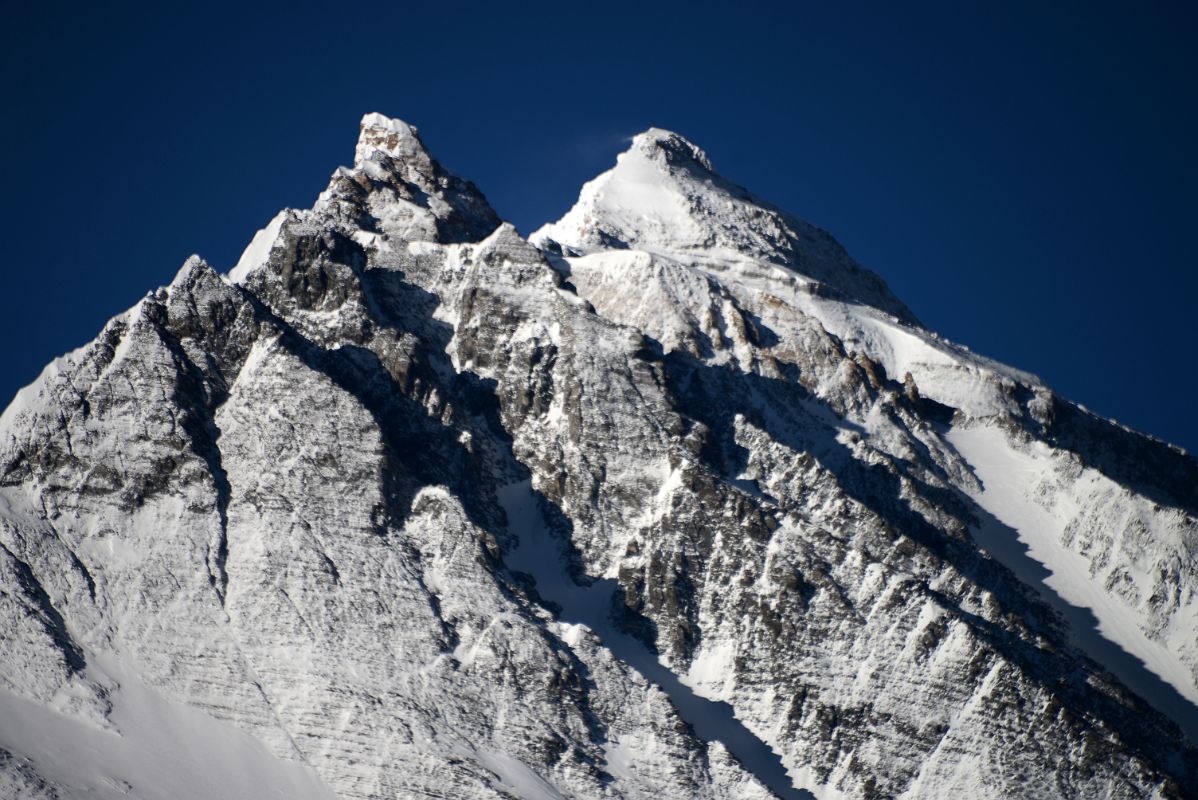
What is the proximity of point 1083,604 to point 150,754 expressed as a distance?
295 feet

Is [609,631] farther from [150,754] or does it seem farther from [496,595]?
[150,754]

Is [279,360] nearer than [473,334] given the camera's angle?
Yes

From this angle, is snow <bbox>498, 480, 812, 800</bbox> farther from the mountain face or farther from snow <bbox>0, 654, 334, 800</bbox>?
snow <bbox>0, 654, 334, 800</bbox>

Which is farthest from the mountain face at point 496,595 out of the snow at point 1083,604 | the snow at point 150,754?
the snow at point 1083,604

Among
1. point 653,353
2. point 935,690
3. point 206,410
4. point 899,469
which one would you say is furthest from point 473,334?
point 935,690

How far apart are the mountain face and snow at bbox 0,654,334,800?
24 centimetres

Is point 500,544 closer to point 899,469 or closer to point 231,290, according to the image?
point 231,290

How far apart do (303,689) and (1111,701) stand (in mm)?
67290

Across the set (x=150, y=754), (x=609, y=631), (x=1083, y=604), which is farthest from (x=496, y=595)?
(x=1083, y=604)

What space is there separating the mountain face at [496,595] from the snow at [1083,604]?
424 mm

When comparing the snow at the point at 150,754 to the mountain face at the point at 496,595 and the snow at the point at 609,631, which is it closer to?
the mountain face at the point at 496,595

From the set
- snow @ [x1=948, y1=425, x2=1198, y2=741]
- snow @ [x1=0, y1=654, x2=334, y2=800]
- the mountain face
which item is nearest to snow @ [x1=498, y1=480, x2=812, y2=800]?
the mountain face

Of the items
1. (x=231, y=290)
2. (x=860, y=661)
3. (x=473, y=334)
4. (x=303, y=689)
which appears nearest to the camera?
(x=303, y=689)

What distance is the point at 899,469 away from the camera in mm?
192375
